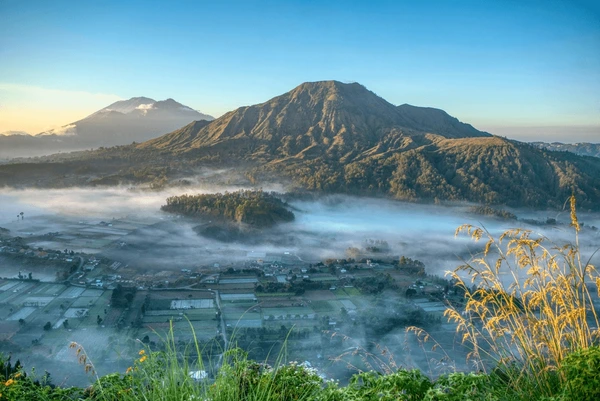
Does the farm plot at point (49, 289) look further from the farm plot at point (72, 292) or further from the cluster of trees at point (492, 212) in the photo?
the cluster of trees at point (492, 212)

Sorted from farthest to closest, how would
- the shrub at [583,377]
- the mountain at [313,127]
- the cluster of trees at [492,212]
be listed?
the mountain at [313,127], the cluster of trees at [492,212], the shrub at [583,377]

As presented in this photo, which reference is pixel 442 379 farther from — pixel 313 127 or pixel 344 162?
pixel 313 127

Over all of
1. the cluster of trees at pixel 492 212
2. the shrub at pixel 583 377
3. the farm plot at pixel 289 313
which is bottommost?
the farm plot at pixel 289 313

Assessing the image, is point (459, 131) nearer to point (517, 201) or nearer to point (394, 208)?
point (517, 201)

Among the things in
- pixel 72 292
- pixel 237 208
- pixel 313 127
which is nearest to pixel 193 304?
pixel 72 292

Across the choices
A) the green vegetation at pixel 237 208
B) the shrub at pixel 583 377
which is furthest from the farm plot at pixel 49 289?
the green vegetation at pixel 237 208

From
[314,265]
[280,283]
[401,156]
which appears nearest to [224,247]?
[314,265]
